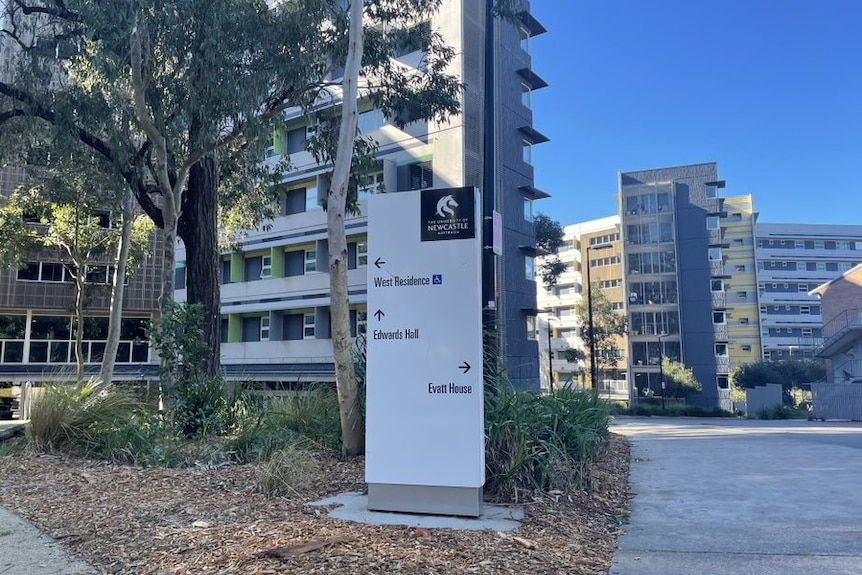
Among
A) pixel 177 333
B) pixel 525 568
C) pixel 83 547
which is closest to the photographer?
pixel 525 568

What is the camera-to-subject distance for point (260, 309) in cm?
3331

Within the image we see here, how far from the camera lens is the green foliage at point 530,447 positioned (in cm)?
652

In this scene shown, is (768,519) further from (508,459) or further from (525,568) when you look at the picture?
(525,568)

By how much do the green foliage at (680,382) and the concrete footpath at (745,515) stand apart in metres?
43.1

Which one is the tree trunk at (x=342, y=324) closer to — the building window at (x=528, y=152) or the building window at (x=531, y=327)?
the building window at (x=531, y=327)

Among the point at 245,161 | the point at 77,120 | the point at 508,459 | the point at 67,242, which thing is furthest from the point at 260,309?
the point at 508,459

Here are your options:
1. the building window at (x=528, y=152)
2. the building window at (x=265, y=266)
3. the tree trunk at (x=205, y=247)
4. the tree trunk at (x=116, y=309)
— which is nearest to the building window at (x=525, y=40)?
the building window at (x=528, y=152)

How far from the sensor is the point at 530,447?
22.1ft

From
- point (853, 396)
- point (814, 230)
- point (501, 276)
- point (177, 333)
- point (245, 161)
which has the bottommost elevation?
point (853, 396)

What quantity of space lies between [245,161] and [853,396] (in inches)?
1225

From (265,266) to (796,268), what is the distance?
79210 mm

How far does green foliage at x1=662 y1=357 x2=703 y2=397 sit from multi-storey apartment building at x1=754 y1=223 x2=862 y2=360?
3892 centimetres

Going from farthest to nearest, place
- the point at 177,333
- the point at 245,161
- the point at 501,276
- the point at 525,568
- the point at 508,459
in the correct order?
1. the point at 501,276
2. the point at 245,161
3. the point at 177,333
4. the point at 508,459
5. the point at 525,568

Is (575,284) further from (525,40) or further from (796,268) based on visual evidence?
(525,40)
